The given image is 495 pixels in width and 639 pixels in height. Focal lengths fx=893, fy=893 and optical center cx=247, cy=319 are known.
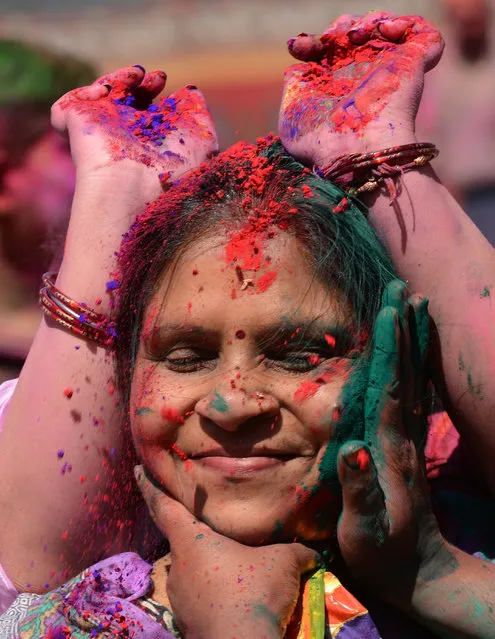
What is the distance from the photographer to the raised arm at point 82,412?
2.05 metres

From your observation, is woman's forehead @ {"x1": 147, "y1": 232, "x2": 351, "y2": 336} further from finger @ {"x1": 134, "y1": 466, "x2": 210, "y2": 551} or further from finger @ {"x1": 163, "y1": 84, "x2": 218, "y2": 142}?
finger @ {"x1": 163, "y1": 84, "x2": 218, "y2": 142}

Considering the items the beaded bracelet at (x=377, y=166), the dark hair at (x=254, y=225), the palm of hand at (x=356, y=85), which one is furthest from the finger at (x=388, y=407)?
the palm of hand at (x=356, y=85)

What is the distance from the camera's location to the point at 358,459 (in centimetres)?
156

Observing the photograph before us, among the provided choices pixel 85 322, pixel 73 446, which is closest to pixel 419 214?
pixel 85 322

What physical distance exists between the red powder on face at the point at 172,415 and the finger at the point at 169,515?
7.3 inches

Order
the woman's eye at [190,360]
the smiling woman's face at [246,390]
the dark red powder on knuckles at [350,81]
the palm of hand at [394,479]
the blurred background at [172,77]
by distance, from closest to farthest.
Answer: the palm of hand at [394,479] < the smiling woman's face at [246,390] < the woman's eye at [190,360] < the dark red powder on knuckles at [350,81] < the blurred background at [172,77]

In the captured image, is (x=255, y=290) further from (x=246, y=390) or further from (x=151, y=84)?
(x=151, y=84)

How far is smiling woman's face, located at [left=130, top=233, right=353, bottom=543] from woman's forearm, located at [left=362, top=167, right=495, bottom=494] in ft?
0.71

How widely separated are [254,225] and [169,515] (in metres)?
0.63

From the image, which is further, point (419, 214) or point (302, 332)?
point (419, 214)

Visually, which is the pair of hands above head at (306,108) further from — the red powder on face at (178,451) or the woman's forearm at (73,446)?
the red powder on face at (178,451)

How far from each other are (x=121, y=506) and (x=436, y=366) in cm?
81

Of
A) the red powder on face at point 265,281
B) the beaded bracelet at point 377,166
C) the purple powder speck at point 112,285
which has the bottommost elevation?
the purple powder speck at point 112,285

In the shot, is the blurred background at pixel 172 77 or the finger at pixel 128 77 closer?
the finger at pixel 128 77
